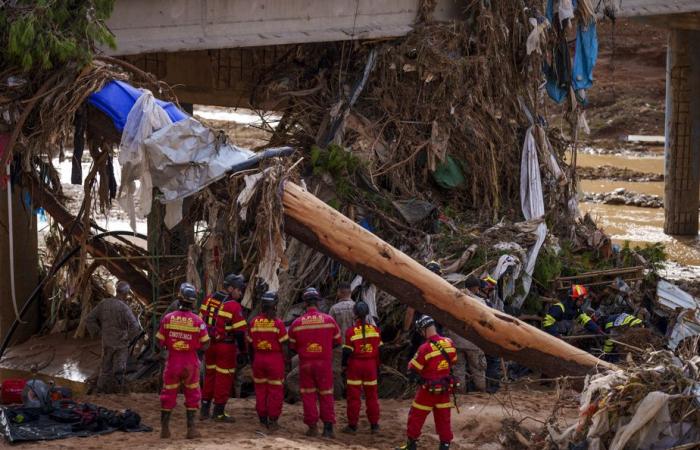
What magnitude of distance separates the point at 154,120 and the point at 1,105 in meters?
1.72

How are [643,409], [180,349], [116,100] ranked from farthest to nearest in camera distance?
1. [116,100]
2. [180,349]
3. [643,409]

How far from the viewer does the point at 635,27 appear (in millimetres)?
44156

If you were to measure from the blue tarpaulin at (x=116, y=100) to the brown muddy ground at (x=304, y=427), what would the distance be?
333 cm

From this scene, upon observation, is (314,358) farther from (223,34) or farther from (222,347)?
(223,34)

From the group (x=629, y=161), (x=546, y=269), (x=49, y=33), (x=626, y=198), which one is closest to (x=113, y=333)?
(x=49, y=33)

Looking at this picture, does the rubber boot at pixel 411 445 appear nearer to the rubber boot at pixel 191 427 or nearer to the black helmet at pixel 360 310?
the black helmet at pixel 360 310

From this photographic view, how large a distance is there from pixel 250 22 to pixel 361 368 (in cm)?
591

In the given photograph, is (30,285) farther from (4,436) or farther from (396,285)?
(396,285)

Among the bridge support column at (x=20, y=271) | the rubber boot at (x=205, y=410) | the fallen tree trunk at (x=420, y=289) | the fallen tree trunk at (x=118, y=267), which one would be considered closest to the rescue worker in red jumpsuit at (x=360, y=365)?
the fallen tree trunk at (x=420, y=289)

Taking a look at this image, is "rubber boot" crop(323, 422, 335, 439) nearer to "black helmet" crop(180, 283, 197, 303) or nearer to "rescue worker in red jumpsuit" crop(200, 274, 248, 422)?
"rescue worker in red jumpsuit" crop(200, 274, 248, 422)

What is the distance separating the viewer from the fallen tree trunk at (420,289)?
11.5m

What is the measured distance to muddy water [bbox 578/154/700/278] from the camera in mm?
22995

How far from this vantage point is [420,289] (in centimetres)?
1162

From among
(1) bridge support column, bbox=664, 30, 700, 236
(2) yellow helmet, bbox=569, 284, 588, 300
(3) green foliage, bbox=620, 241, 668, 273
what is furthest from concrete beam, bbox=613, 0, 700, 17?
(2) yellow helmet, bbox=569, 284, 588, 300
